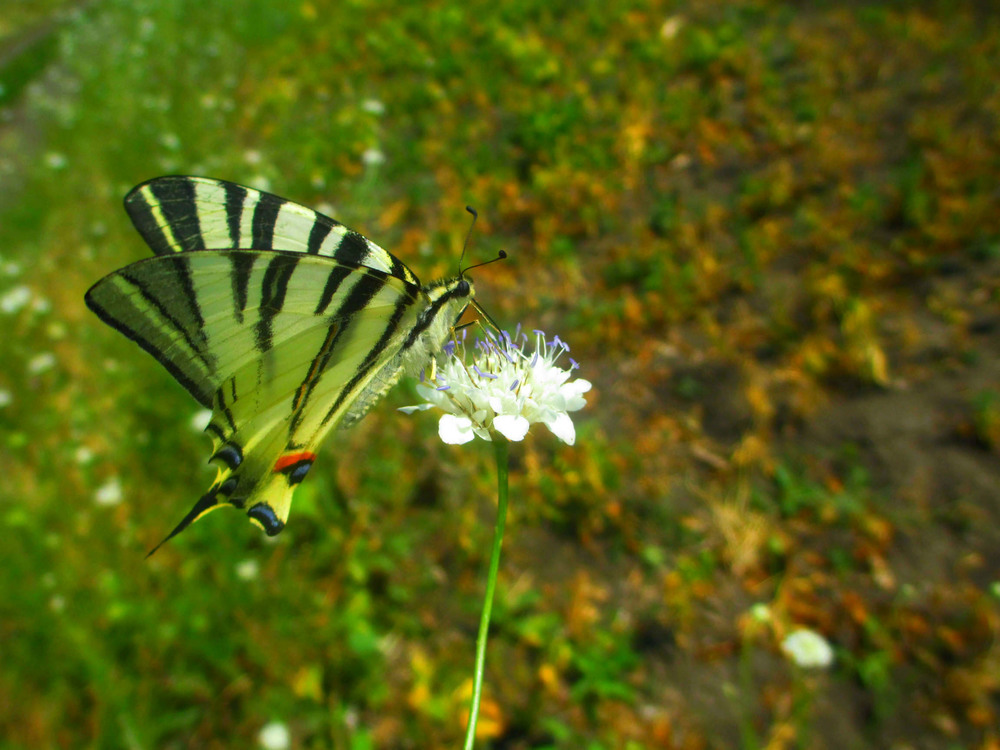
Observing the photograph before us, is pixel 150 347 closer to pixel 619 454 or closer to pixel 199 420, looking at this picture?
pixel 199 420

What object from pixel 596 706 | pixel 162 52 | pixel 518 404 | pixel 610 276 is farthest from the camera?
pixel 162 52

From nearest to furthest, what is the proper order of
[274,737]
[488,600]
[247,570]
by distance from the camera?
[488,600]
[274,737]
[247,570]

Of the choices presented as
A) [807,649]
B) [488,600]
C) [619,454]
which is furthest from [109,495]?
[807,649]

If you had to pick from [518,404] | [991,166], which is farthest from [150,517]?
[991,166]

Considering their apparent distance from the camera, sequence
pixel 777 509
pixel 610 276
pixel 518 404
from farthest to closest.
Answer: pixel 610 276 < pixel 777 509 < pixel 518 404

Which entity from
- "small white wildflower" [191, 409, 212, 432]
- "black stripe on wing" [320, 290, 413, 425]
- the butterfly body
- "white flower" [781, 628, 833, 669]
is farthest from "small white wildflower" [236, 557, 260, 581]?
"white flower" [781, 628, 833, 669]

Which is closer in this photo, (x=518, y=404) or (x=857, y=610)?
(x=518, y=404)

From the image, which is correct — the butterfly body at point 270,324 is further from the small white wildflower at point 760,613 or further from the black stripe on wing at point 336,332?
the small white wildflower at point 760,613

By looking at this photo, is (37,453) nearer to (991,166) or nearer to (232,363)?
(232,363)
